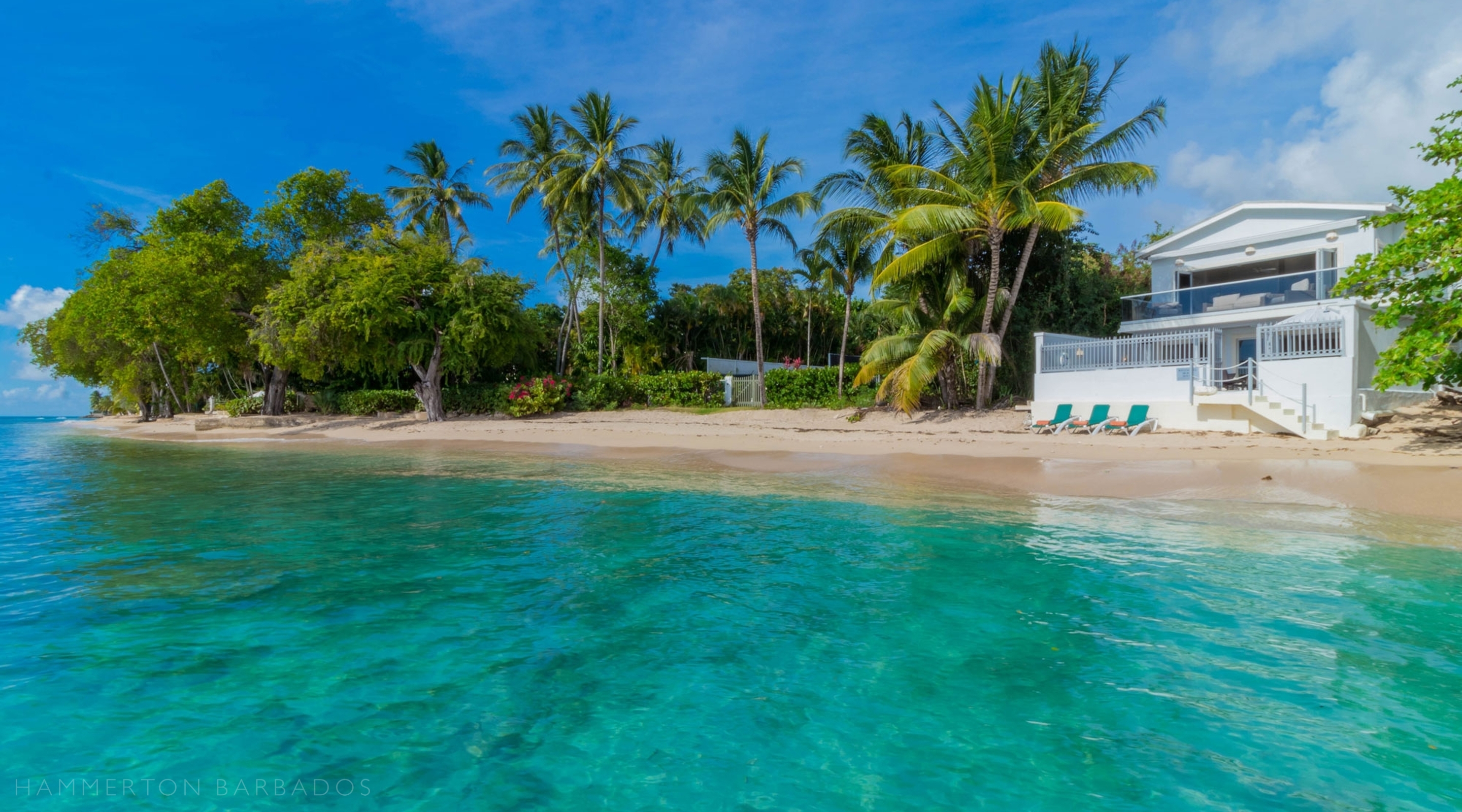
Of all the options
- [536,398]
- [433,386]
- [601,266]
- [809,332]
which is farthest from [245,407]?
[809,332]

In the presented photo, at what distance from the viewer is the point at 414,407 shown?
3284 cm

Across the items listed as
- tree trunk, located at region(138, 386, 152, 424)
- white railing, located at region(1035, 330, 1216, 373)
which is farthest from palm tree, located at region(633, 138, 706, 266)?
tree trunk, located at region(138, 386, 152, 424)

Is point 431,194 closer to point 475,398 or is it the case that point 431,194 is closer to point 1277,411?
point 475,398

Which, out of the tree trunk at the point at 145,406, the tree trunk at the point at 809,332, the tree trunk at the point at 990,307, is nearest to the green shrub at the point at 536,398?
the tree trunk at the point at 809,332

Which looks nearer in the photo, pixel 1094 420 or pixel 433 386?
pixel 1094 420

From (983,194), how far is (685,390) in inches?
550

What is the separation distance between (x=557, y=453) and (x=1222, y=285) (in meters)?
21.6

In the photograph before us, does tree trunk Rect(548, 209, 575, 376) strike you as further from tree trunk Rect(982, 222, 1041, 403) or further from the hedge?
tree trunk Rect(982, 222, 1041, 403)

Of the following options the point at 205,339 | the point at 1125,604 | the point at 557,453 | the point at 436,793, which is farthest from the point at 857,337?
the point at 436,793

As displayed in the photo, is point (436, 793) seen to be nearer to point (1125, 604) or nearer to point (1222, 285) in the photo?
point (1125, 604)

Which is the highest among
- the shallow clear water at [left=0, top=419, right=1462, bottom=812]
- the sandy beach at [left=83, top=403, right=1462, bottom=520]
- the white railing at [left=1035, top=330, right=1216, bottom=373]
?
Result: the white railing at [left=1035, top=330, right=1216, bottom=373]

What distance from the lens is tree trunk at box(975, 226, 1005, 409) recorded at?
68.2 feet

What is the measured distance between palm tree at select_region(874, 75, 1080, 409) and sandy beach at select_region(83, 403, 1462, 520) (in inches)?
168

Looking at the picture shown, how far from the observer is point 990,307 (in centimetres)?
2138
